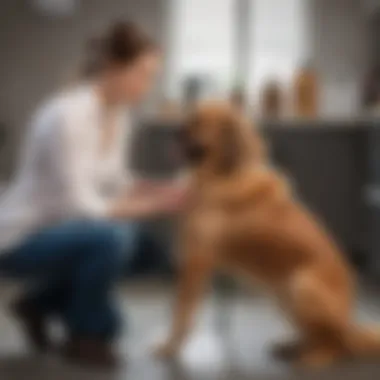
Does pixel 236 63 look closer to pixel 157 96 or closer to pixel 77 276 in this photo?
pixel 157 96

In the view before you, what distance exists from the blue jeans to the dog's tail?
573 mm

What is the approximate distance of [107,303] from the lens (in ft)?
7.27

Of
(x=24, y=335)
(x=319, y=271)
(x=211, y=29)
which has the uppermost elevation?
(x=211, y=29)

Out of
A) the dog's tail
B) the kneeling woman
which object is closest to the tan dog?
the dog's tail

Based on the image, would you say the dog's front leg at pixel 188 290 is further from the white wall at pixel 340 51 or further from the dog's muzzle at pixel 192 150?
the white wall at pixel 340 51

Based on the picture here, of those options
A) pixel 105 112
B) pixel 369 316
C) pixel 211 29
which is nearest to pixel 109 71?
pixel 105 112

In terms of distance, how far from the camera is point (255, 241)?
2199 millimetres

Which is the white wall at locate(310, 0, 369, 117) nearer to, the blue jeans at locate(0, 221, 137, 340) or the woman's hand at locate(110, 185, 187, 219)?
the woman's hand at locate(110, 185, 187, 219)

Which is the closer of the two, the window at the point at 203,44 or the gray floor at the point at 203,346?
the gray floor at the point at 203,346

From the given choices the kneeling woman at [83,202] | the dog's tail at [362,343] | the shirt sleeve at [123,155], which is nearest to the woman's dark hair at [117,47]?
the kneeling woman at [83,202]

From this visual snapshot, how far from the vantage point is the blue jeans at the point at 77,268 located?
6.98 ft

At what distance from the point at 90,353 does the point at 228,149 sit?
59 cm

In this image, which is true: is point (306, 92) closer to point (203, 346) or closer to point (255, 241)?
point (255, 241)

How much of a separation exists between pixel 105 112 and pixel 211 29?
0.33 metres
